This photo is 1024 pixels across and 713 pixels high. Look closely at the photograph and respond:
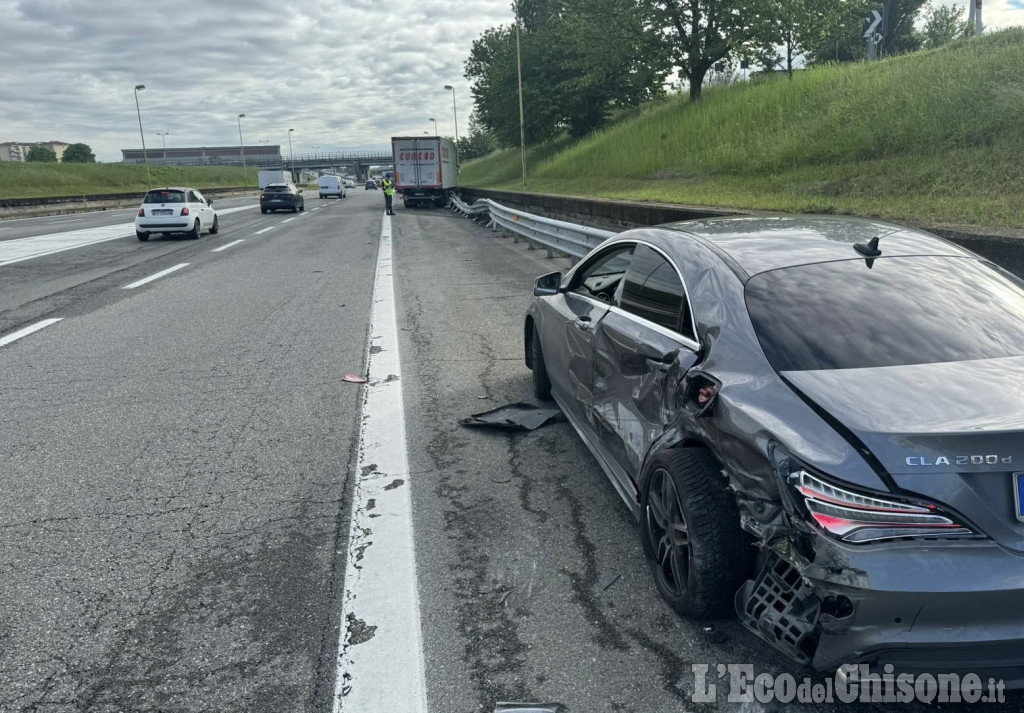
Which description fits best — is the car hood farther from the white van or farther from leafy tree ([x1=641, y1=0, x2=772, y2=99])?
the white van

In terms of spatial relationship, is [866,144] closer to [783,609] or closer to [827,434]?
[827,434]

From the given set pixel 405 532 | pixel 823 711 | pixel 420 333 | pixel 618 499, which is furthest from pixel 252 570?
pixel 420 333

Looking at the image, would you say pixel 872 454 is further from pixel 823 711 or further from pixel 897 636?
pixel 823 711

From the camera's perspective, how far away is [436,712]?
264cm

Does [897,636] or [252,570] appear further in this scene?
[252,570]

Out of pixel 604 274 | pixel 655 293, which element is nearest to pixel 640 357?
pixel 655 293

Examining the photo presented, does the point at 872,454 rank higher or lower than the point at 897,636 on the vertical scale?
higher

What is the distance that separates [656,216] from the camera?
41.7ft

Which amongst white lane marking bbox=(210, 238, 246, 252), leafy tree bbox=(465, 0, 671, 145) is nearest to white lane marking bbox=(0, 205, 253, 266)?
white lane marking bbox=(210, 238, 246, 252)

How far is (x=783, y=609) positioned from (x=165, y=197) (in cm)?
2337

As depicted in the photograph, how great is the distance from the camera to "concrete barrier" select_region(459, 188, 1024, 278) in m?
6.40

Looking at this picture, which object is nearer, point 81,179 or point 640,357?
point 640,357

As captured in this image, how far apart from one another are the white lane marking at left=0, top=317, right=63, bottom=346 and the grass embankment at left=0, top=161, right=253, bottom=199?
50.4 metres

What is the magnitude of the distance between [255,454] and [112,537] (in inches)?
48.1
